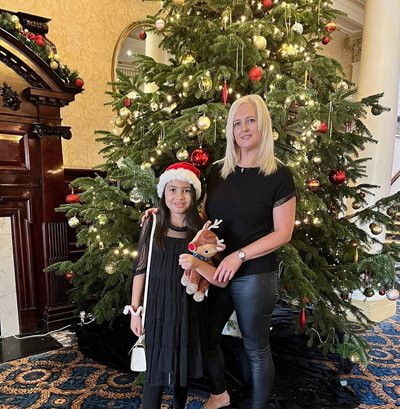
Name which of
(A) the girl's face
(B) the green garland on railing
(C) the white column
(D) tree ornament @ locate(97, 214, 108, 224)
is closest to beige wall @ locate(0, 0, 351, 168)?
(B) the green garland on railing

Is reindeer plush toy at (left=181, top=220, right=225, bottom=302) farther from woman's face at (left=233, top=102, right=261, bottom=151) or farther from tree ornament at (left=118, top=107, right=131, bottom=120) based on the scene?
tree ornament at (left=118, top=107, right=131, bottom=120)

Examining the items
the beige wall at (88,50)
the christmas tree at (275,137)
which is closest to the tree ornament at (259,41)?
the christmas tree at (275,137)

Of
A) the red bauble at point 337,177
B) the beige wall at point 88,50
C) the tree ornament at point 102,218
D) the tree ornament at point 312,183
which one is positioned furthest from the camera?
the beige wall at point 88,50

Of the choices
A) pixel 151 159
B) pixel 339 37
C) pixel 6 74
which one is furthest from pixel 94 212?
pixel 339 37

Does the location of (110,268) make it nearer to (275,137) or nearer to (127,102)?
(127,102)

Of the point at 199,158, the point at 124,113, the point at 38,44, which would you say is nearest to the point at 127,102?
the point at 124,113

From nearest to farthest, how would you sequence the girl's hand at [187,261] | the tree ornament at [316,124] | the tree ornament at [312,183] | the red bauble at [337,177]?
the girl's hand at [187,261] → the tree ornament at [316,124] → the tree ornament at [312,183] → the red bauble at [337,177]

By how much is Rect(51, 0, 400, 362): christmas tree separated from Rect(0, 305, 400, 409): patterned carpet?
12.7 inches

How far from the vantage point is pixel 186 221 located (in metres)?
1.49

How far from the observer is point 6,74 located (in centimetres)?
256

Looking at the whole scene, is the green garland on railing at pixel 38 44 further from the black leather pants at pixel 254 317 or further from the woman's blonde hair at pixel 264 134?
the black leather pants at pixel 254 317

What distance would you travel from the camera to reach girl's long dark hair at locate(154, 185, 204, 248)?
1.47 m

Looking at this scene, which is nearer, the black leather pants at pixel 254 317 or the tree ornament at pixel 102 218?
the black leather pants at pixel 254 317

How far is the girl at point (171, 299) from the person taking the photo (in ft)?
4.71
